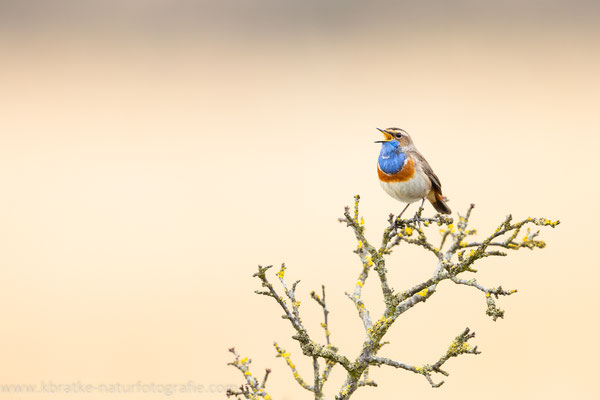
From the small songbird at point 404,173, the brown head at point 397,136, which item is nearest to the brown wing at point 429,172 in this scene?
the small songbird at point 404,173

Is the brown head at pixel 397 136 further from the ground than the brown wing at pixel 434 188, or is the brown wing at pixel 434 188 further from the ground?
the brown head at pixel 397 136

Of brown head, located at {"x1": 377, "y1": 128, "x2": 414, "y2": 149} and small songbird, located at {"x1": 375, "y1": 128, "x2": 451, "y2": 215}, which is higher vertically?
brown head, located at {"x1": 377, "y1": 128, "x2": 414, "y2": 149}

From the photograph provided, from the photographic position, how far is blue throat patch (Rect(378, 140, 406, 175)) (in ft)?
15.0

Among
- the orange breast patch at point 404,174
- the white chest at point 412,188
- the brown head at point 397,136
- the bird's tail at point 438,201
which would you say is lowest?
the white chest at point 412,188

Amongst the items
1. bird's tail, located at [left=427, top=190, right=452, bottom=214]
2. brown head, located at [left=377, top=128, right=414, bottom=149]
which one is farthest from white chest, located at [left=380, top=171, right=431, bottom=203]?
brown head, located at [left=377, top=128, right=414, bottom=149]

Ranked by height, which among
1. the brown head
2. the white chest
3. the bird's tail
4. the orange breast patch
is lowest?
the white chest

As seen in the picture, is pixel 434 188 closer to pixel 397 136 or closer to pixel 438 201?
pixel 438 201

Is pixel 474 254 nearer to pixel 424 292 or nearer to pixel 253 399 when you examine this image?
pixel 424 292

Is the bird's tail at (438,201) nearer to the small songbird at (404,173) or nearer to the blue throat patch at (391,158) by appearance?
the small songbird at (404,173)

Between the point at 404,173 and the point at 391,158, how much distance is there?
0.19 meters


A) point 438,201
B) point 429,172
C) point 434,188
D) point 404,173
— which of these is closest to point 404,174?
point 404,173

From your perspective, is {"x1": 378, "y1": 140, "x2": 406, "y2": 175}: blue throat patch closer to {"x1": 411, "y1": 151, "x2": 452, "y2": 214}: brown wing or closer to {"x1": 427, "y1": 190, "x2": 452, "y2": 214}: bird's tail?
{"x1": 411, "y1": 151, "x2": 452, "y2": 214}: brown wing

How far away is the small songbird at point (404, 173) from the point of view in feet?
14.9

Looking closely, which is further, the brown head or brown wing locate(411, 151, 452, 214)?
the brown head
